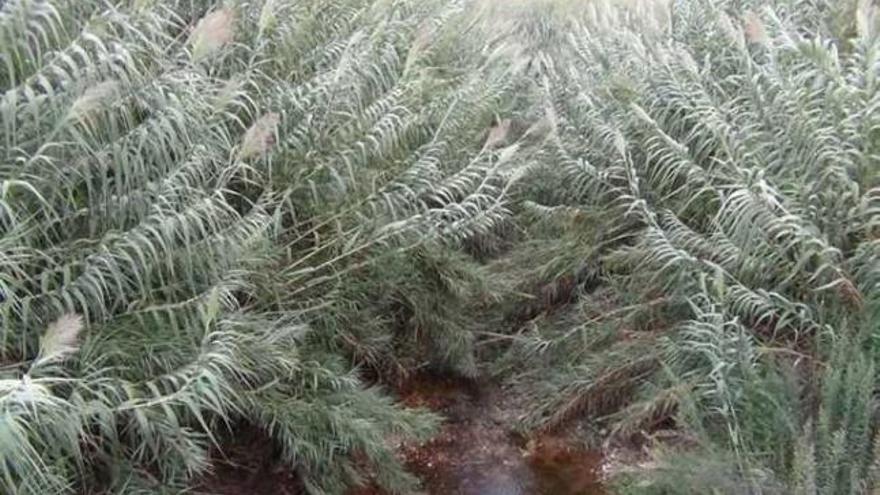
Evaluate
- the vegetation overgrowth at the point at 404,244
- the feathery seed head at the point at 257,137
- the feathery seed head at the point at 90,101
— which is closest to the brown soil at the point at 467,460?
the vegetation overgrowth at the point at 404,244

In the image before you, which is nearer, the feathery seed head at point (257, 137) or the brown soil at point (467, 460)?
the feathery seed head at point (257, 137)

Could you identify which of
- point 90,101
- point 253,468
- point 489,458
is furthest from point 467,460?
point 90,101

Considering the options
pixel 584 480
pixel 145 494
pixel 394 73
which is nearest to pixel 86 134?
pixel 145 494

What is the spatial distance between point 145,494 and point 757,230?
2.87 meters

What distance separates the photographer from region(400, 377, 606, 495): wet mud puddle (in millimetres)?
4270

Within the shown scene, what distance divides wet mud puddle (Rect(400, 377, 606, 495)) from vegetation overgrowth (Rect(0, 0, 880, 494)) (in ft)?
0.58

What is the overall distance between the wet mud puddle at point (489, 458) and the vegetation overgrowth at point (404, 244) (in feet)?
0.58

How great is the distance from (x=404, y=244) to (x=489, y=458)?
1.28 metres

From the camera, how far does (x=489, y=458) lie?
178 inches

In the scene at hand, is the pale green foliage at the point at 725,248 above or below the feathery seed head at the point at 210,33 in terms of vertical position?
below

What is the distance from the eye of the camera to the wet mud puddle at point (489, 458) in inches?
168

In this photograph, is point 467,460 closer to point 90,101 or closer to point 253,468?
point 253,468

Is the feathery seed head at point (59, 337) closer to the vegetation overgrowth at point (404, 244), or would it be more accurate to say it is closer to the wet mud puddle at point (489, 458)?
the vegetation overgrowth at point (404, 244)

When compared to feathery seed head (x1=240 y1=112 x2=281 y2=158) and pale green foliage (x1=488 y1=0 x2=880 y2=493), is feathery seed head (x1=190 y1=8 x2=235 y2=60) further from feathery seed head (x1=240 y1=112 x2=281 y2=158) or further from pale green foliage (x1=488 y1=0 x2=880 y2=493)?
pale green foliage (x1=488 y1=0 x2=880 y2=493)
